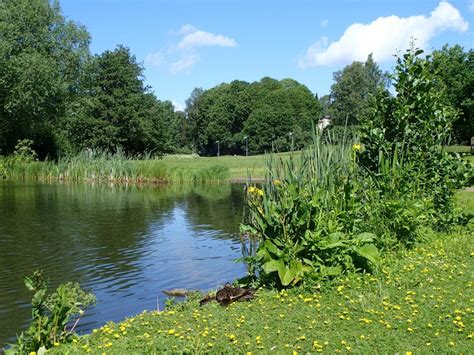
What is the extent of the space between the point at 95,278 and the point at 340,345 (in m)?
6.46

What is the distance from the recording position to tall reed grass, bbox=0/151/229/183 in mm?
34031

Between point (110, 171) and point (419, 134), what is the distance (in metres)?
27.6

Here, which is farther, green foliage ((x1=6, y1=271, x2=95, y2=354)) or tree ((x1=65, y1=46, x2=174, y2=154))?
tree ((x1=65, y1=46, x2=174, y2=154))

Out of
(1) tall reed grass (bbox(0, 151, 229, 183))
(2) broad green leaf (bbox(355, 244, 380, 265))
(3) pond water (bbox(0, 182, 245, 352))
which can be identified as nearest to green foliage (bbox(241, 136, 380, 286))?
(2) broad green leaf (bbox(355, 244, 380, 265))

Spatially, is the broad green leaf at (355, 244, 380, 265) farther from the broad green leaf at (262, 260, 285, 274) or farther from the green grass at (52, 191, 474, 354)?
the broad green leaf at (262, 260, 285, 274)

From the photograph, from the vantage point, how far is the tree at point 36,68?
39312mm

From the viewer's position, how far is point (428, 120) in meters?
9.04

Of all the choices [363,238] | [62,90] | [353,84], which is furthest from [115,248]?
[353,84]

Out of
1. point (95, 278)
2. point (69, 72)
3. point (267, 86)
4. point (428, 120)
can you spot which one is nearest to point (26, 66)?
point (69, 72)

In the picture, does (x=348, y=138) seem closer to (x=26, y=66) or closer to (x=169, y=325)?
(x=169, y=325)

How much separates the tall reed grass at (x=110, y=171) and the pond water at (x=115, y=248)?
10.6 meters

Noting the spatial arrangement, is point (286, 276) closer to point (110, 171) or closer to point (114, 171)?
point (114, 171)

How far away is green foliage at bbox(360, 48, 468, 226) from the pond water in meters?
3.60

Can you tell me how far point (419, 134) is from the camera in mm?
8922
